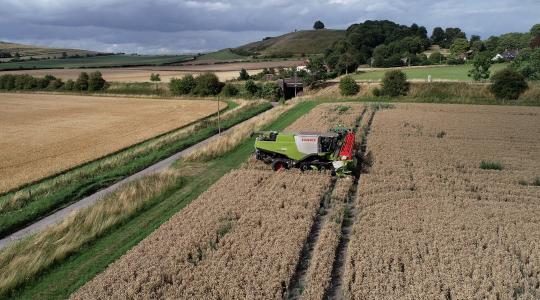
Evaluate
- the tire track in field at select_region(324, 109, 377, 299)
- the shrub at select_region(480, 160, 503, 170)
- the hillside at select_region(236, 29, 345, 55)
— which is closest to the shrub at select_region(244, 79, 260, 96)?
the tire track in field at select_region(324, 109, 377, 299)

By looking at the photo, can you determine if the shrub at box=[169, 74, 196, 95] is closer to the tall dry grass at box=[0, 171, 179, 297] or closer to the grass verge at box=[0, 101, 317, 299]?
the grass verge at box=[0, 101, 317, 299]

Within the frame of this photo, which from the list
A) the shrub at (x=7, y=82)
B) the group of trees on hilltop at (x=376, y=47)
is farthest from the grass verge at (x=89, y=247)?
the shrub at (x=7, y=82)

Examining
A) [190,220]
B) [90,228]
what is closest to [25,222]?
[90,228]

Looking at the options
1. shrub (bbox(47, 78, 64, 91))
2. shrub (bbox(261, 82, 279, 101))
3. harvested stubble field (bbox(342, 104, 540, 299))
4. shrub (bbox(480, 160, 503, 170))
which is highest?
shrub (bbox(47, 78, 64, 91))

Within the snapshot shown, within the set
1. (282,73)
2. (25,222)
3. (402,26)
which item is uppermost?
(402,26)

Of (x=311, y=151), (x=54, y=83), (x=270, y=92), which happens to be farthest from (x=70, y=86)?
(x=311, y=151)

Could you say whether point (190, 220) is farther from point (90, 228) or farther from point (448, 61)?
point (448, 61)
